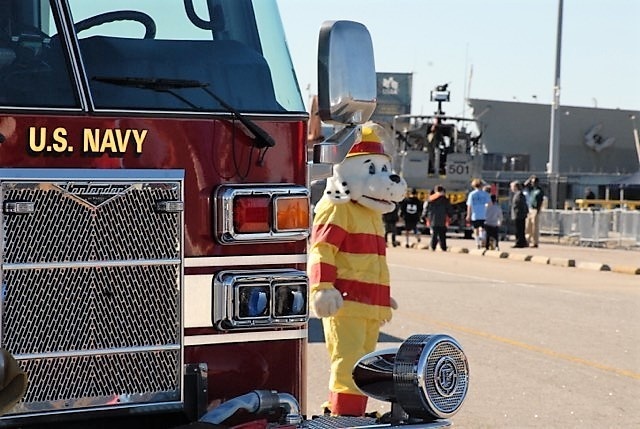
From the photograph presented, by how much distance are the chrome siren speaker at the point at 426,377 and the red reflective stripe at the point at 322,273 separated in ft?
8.39

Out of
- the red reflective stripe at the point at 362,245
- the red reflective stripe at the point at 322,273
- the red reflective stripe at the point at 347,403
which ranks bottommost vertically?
the red reflective stripe at the point at 347,403

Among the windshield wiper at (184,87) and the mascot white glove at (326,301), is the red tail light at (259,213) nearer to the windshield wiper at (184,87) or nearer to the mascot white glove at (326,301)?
the windshield wiper at (184,87)

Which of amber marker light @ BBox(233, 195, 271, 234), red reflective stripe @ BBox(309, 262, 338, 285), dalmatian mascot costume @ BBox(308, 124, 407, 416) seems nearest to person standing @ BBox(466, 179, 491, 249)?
dalmatian mascot costume @ BBox(308, 124, 407, 416)

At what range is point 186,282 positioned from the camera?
163 inches

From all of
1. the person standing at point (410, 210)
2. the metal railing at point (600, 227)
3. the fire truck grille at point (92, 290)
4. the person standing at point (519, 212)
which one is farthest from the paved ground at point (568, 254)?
the fire truck grille at point (92, 290)

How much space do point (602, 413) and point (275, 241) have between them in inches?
189

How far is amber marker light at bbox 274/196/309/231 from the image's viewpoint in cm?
427

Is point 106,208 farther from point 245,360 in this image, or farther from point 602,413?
point 602,413

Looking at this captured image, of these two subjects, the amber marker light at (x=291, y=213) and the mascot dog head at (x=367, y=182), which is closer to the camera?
the amber marker light at (x=291, y=213)

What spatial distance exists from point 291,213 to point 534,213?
988 inches

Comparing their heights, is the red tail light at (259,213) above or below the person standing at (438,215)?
above

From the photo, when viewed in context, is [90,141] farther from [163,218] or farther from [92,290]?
[92,290]

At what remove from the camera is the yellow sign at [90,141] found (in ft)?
12.9

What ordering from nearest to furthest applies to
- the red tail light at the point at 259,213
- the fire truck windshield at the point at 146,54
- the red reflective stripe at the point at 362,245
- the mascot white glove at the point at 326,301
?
the fire truck windshield at the point at 146,54 < the red tail light at the point at 259,213 < the mascot white glove at the point at 326,301 < the red reflective stripe at the point at 362,245
